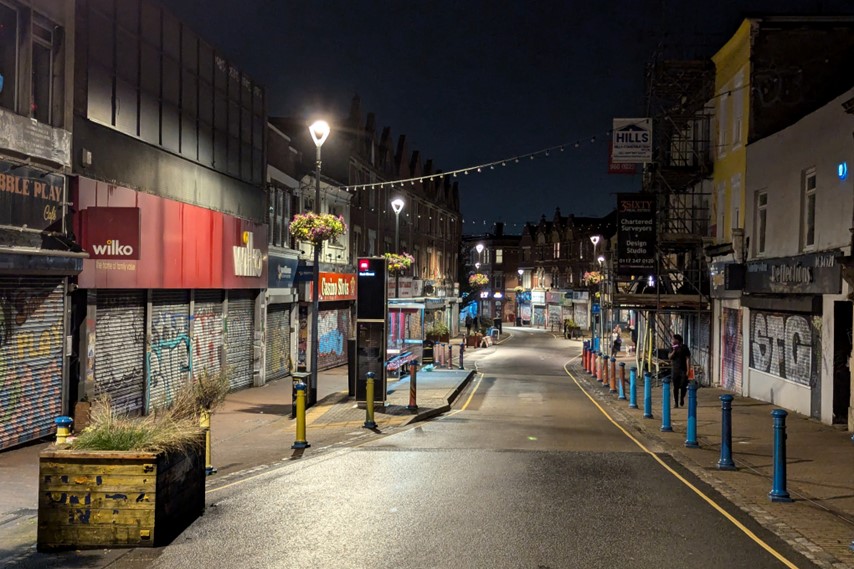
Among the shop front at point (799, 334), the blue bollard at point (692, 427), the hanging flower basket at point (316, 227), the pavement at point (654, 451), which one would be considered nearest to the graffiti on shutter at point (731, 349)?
the shop front at point (799, 334)

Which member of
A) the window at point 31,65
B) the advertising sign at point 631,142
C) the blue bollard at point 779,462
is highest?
the advertising sign at point 631,142

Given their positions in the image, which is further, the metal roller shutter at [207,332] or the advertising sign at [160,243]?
the metal roller shutter at [207,332]

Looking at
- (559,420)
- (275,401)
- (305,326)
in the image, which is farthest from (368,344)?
(305,326)

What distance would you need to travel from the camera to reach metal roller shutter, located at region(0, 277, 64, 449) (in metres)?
11.9

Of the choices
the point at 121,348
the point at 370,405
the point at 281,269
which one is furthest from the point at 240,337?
the point at 370,405

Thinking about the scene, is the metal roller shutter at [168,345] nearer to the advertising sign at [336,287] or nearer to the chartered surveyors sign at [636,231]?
the advertising sign at [336,287]

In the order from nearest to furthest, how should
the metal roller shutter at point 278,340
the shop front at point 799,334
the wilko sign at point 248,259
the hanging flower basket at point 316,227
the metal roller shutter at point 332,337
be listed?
1. the shop front at point 799,334
2. the hanging flower basket at point 316,227
3. the wilko sign at point 248,259
4. the metal roller shutter at point 278,340
5. the metal roller shutter at point 332,337

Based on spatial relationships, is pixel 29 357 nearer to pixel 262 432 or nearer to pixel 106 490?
pixel 262 432

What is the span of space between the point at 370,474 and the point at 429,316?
1784 inches

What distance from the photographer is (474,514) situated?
332 inches

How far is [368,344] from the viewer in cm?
1839

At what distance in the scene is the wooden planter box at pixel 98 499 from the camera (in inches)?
269

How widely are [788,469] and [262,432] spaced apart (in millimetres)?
9138

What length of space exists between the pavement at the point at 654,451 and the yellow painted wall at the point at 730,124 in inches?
242
